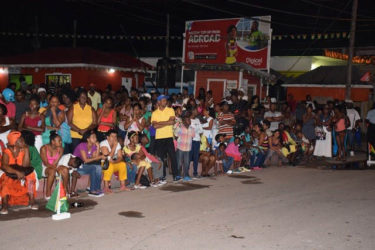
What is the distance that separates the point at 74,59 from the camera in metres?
24.8

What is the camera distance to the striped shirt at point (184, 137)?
10.4m

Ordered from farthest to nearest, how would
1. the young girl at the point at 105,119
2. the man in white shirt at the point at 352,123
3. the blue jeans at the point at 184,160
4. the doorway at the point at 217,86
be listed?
1. the doorway at the point at 217,86
2. the man in white shirt at the point at 352,123
3. the blue jeans at the point at 184,160
4. the young girl at the point at 105,119

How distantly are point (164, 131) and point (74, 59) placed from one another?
635 inches

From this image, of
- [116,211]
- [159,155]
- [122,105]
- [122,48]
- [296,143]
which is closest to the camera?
[116,211]

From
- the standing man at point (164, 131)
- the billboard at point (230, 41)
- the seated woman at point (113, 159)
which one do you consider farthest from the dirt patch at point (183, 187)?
the billboard at point (230, 41)

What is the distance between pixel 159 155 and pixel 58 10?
36604 millimetres

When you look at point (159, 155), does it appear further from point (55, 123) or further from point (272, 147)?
point (272, 147)

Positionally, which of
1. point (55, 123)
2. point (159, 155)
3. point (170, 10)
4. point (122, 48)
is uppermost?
point (170, 10)

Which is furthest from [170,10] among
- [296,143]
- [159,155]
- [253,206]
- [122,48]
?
[253,206]

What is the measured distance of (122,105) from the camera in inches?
472

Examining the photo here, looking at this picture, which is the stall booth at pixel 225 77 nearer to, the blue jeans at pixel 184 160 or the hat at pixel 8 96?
the blue jeans at pixel 184 160

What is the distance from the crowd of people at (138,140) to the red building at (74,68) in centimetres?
1209

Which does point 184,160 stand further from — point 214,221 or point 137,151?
point 214,221

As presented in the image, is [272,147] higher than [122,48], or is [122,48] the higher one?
[122,48]
